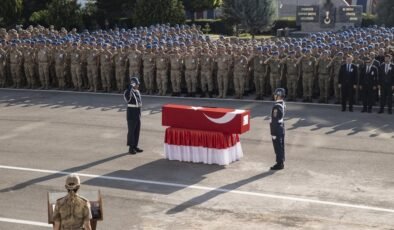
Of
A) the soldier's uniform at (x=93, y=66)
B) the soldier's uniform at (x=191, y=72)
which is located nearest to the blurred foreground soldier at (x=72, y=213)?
the soldier's uniform at (x=191, y=72)

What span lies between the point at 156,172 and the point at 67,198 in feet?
21.4

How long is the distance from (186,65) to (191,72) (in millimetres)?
264

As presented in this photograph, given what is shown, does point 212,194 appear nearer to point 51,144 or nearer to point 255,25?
point 51,144

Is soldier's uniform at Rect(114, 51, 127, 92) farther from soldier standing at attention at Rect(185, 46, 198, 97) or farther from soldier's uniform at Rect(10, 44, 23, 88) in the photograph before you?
soldier's uniform at Rect(10, 44, 23, 88)

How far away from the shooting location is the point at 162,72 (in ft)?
74.1

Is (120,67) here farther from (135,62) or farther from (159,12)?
(159,12)

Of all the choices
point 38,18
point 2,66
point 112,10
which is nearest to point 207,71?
point 2,66

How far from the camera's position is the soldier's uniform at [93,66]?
23609 millimetres

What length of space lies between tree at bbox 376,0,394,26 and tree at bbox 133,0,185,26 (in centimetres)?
1196

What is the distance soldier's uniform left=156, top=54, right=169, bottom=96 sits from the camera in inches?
885

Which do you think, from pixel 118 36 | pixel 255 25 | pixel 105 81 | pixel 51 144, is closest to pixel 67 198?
pixel 51 144

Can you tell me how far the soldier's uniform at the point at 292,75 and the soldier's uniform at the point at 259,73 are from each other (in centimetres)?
71

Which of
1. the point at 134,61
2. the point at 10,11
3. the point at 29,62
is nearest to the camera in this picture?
the point at 134,61

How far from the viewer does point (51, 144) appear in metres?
16.3
